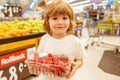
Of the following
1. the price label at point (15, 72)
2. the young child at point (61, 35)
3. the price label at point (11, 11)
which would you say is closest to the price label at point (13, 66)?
the price label at point (15, 72)

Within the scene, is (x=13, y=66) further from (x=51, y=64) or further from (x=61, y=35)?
(x=51, y=64)

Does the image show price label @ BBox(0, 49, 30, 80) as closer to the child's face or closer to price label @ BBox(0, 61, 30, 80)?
price label @ BBox(0, 61, 30, 80)

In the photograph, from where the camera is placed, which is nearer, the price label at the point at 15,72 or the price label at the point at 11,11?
the price label at the point at 15,72

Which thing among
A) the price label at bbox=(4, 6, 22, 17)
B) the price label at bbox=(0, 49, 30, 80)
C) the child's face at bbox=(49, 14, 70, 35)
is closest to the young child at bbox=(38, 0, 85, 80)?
the child's face at bbox=(49, 14, 70, 35)

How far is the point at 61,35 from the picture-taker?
1.71 meters

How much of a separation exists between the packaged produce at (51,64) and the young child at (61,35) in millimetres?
128

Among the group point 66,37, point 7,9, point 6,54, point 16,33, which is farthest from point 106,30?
point 66,37

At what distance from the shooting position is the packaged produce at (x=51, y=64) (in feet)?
4.59

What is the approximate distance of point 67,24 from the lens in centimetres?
162

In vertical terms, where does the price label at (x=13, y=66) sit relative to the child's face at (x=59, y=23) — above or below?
below

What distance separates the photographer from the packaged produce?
1398mm

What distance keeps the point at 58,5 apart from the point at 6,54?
78.3 inches

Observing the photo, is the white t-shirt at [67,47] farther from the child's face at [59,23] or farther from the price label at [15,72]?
the price label at [15,72]

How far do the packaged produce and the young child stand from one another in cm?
13
